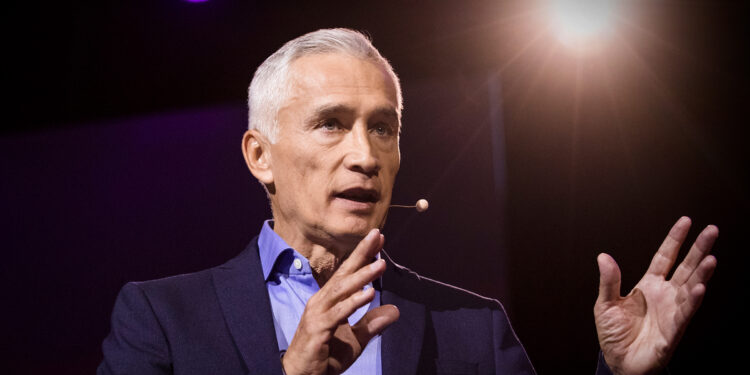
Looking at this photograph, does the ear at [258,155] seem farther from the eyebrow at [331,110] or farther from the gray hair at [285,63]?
the eyebrow at [331,110]

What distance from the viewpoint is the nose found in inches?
70.2

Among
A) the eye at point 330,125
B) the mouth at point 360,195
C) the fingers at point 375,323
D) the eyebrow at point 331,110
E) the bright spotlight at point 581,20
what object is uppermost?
the bright spotlight at point 581,20

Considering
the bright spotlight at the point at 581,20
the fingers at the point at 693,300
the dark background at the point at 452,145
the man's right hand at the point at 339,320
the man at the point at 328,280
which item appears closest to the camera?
the man's right hand at the point at 339,320

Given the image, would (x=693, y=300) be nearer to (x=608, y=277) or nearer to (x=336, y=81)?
(x=608, y=277)

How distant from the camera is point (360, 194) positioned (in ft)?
5.94

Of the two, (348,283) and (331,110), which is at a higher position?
(331,110)

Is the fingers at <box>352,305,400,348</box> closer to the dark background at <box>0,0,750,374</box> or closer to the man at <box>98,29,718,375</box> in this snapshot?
the man at <box>98,29,718,375</box>

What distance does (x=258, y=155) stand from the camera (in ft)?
6.57

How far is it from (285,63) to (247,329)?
2.47 feet

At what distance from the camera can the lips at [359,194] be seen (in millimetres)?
1804

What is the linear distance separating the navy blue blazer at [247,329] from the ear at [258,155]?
0.69 feet

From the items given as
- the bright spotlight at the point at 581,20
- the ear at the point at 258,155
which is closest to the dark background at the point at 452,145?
the bright spotlight at the point at 581,20

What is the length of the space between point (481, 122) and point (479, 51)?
0.33 meters

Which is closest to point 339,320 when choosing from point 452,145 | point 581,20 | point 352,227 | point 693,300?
point 352,227
